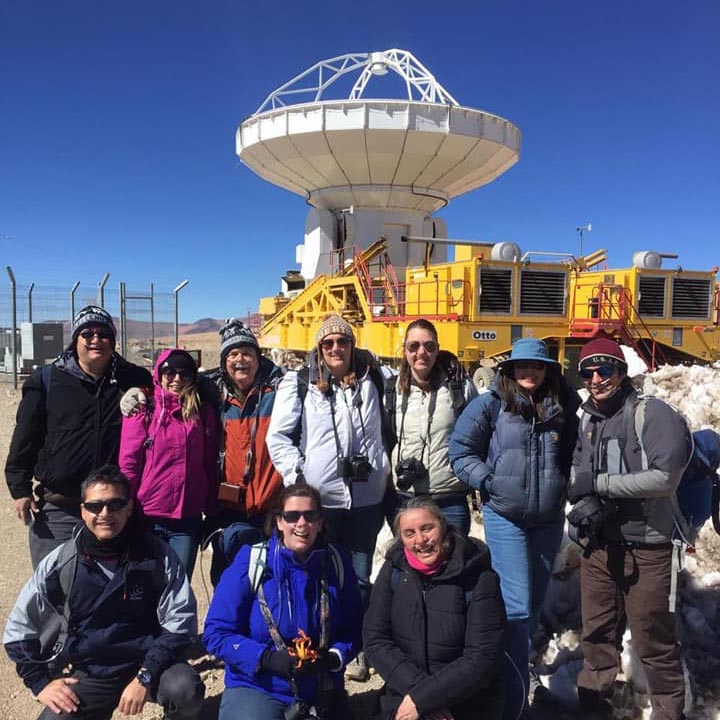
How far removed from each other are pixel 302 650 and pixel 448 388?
1.50 meters

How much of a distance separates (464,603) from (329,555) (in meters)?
0.60

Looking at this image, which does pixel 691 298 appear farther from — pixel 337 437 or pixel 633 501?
pixel 337 437

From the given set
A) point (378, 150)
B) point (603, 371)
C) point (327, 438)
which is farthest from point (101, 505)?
point (378, 150)

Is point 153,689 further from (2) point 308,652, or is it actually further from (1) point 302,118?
(1) point 302,118

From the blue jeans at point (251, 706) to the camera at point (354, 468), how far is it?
3.52 feet

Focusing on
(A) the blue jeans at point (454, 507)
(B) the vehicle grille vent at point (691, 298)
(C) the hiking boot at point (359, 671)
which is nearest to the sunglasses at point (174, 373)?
(A) the blue jeans at point (454, 507)

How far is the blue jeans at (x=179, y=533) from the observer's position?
3.34m

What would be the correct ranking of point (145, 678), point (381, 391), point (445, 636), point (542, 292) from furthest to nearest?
point (542, 292) → point (381, 391) → point (145, 678) → point (445, 636)

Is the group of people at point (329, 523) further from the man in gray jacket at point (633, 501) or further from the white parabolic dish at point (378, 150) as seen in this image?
the white parabolic dish at point (378, 150)

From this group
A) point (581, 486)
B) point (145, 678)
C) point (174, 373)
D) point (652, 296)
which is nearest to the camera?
point (145, 678)

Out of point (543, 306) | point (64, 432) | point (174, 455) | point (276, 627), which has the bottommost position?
point (276, 627)

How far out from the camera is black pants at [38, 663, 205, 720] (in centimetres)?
262

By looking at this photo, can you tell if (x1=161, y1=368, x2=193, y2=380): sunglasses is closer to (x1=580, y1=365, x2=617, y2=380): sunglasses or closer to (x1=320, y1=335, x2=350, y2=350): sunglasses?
(x1=320, y1=335, x2=350, y2=350): sunglasses

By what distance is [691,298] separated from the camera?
12523 millimetres
